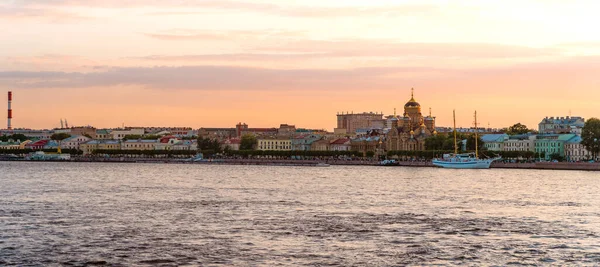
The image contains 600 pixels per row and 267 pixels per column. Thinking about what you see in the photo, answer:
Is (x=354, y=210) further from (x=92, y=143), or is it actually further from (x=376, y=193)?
(x=92, y=143)

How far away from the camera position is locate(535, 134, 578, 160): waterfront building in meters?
95.7

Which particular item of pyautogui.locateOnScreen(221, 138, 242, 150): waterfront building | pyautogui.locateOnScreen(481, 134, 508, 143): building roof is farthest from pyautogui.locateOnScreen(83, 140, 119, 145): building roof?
pyautogui.locateOnScreen(481, 134, 508, 143): building roof

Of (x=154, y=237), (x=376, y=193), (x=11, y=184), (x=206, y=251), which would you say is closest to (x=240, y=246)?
(x=206, y=251)

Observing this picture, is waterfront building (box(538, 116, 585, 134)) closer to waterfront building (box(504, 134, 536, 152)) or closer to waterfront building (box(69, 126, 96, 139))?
waterfront building (box(504, 134, 536, 152))

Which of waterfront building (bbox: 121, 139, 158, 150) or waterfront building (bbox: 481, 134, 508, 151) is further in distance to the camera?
waterfront building (bbox: 121, 139, 158, 150)

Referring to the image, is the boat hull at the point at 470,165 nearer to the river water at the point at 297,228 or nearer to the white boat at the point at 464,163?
the white boat at the point at 464,163

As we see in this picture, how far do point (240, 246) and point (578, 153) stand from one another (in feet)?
255

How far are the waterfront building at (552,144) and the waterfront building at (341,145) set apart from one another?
86.6 ft

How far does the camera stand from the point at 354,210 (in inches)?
1206

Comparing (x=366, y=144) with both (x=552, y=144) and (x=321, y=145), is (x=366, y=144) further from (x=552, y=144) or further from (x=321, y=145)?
(x=552, y=144)

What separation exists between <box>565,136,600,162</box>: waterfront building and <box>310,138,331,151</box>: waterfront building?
34.5 metres

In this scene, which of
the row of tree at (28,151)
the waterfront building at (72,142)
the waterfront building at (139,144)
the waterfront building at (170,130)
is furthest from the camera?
the waterfront building at (170,130)

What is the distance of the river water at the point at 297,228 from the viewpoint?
20047mm

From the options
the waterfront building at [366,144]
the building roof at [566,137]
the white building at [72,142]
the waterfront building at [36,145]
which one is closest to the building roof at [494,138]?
the building roof at [566,137]
